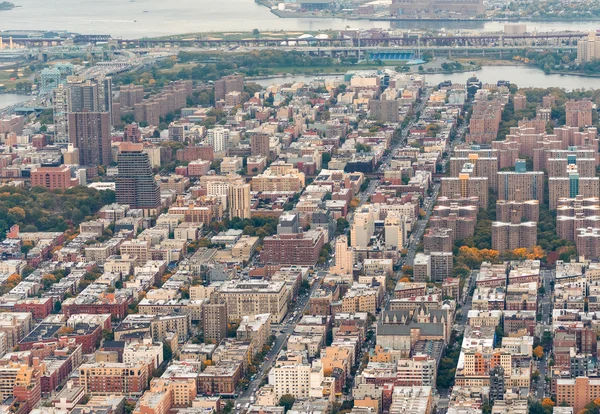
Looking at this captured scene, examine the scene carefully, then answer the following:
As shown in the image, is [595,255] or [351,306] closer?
[351,306]

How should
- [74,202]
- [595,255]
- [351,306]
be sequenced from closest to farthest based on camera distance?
[351,306]
[595,255]
[74,202]

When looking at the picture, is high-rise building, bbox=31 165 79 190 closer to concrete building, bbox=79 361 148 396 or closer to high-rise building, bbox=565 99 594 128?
high-rise building, bbox=565 99 594 128

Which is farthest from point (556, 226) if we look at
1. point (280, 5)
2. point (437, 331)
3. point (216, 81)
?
point (280, 5)

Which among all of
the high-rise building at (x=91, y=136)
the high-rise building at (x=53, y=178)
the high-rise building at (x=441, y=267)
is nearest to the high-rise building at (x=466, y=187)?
the high-rise building at (x=441, y=267)

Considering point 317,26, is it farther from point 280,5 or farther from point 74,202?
point 74,202

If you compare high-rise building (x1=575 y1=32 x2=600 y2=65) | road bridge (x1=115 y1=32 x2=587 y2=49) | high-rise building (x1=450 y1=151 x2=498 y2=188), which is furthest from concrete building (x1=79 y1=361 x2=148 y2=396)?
road bridge (x1=115 y1=32 x2=587 y2=49)
